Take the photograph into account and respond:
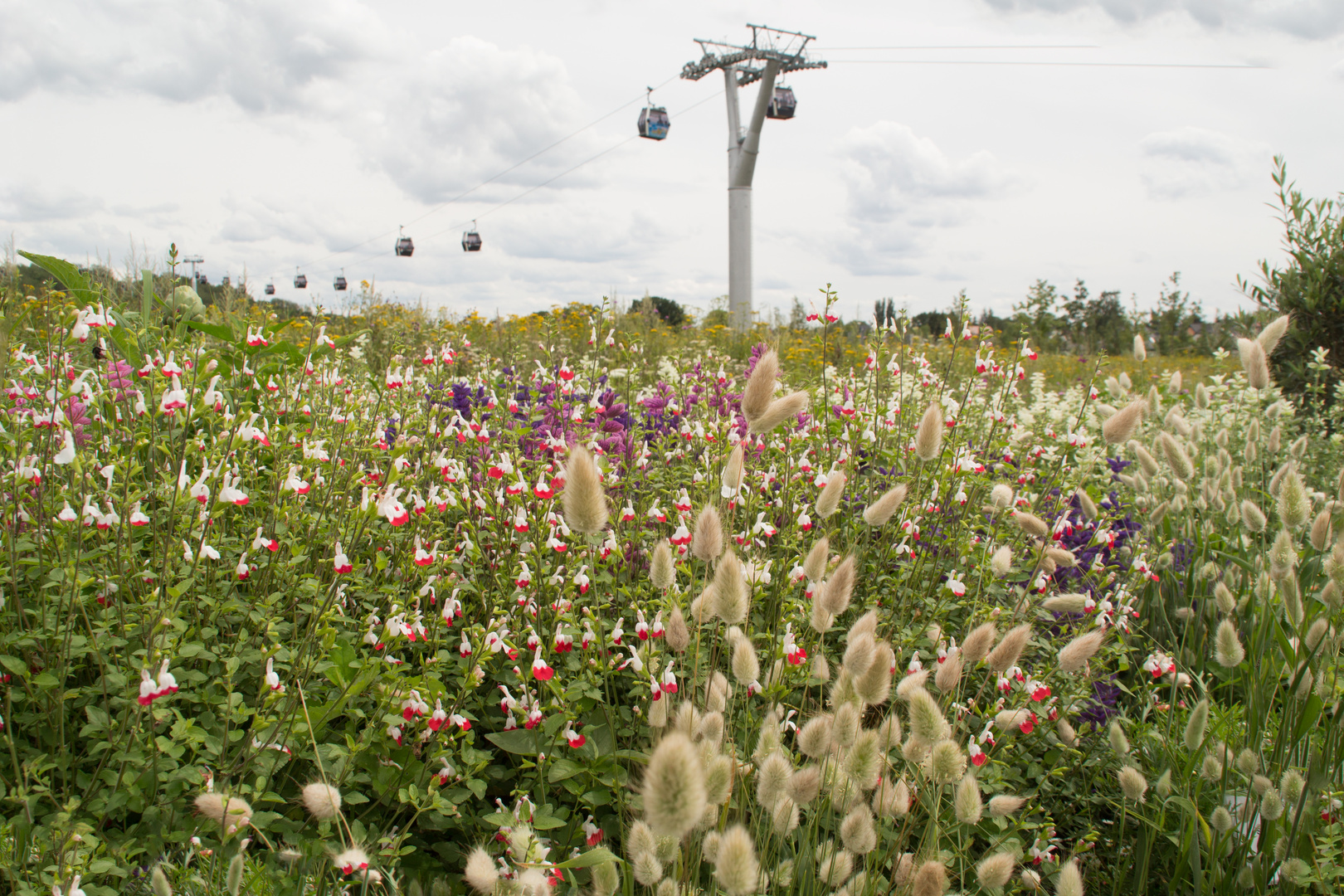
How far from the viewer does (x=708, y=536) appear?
1265 millimetres

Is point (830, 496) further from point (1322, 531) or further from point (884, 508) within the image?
point (1322, 531)

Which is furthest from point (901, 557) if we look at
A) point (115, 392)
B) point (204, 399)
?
point (115, 392)

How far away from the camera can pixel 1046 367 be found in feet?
44.8

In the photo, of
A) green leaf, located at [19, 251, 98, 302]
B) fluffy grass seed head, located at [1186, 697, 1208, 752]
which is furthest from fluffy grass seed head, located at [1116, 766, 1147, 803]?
green leaf, located at [19, 251, 98, 302]

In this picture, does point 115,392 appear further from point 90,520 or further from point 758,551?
point 758,551

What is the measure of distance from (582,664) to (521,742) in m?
0.30

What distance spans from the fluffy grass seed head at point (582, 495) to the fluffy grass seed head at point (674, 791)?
0.44 m

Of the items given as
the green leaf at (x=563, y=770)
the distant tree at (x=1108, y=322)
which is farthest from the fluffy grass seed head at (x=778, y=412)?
the distant tree at (x=1108, y=322)

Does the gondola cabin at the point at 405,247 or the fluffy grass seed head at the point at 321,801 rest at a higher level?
the gondola cabin at the point at 405,247

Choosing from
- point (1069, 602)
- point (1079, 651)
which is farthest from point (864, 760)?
point (1069, 602)

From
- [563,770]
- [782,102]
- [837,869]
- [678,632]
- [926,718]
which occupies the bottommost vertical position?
[563,770]

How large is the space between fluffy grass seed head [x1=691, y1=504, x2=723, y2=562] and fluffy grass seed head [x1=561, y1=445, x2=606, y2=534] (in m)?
0.17

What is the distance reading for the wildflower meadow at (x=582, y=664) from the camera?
4.26 feet

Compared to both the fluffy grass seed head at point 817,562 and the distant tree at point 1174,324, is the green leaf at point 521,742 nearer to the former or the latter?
the fluffy grass seed head at point 817,562
